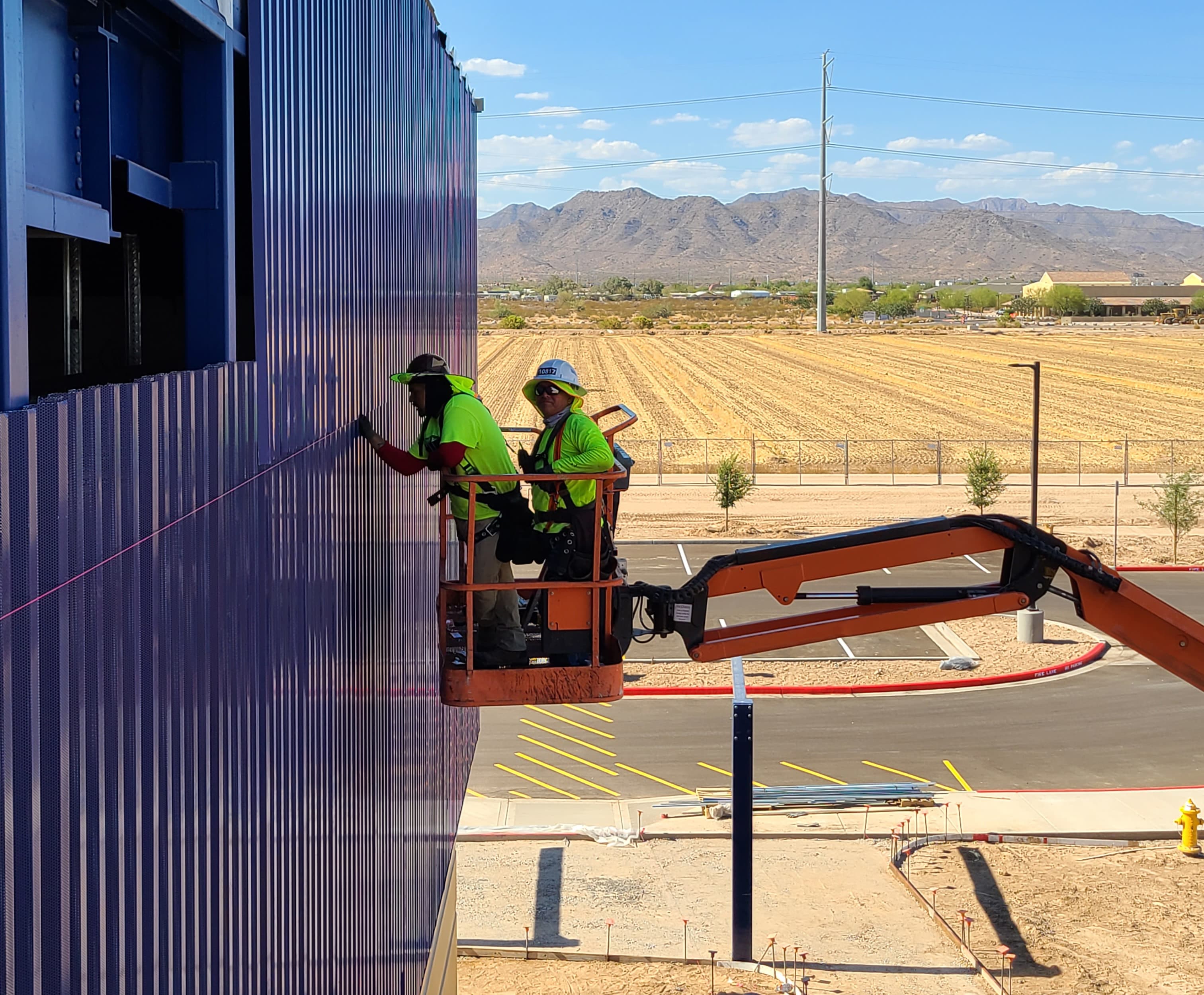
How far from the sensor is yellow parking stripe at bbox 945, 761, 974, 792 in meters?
23.6

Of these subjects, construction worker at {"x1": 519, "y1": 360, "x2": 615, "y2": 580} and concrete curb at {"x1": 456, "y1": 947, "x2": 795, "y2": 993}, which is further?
concrete curb at {"x1": 456, "y1": 947, "x2": 795, "y2": 993}

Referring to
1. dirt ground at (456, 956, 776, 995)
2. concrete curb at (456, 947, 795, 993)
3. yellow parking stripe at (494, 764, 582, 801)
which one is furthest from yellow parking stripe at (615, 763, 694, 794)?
dirt ground at (456, 956, 776, 995)

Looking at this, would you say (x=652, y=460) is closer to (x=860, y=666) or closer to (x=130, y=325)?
(x=860, y=666)

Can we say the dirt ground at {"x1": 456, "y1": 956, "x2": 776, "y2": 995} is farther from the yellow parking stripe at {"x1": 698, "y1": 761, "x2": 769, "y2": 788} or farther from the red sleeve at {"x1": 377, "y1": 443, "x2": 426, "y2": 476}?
the red sleeve at {"x1": 377, "y1": 443, "x2": 426, "y2": 476}

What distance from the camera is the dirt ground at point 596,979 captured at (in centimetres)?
1641

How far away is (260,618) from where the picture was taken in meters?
6.40

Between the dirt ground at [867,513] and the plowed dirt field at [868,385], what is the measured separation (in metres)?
14.5

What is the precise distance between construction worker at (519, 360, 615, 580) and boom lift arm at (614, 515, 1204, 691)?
1.72 feet

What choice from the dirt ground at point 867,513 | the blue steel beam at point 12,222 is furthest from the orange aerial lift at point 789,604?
the dirt ground at point 867,513

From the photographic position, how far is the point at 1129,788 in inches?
928

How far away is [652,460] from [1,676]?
57603 millimetres

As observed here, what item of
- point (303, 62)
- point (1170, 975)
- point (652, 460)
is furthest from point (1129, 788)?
point (652, 460)

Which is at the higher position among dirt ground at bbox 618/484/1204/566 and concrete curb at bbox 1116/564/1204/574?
dirt ground at bbox 618/484/1204/566

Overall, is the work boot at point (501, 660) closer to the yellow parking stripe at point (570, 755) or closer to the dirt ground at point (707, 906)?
the dirt ground at point (707, 906)
